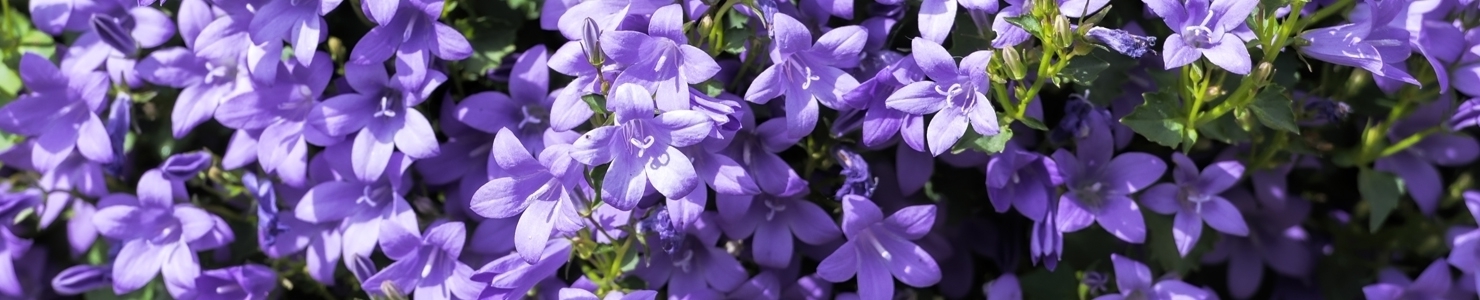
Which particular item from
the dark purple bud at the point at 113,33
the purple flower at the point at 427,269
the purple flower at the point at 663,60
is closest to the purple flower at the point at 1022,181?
the purple flower at the point at 663,60

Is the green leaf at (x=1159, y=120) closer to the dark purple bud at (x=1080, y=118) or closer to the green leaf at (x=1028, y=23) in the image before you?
the dark purple bud at (x=1080, y=118)

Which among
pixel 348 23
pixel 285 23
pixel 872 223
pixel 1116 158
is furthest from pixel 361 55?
pixel 1116 158

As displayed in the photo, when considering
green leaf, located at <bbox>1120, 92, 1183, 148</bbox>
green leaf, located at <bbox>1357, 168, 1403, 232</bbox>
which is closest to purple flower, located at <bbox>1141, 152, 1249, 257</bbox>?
green leaf, located at <bbox>1120, 92, 1183, 148</bbox>

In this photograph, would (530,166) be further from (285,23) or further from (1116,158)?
(1116,158)

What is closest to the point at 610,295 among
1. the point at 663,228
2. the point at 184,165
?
the point at 663,228

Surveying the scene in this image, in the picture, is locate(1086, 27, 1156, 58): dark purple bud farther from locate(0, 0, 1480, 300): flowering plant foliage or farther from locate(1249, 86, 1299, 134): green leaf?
locate(1249, 86, 1299, 134): green leaf

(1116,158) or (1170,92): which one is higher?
(1170,92)
